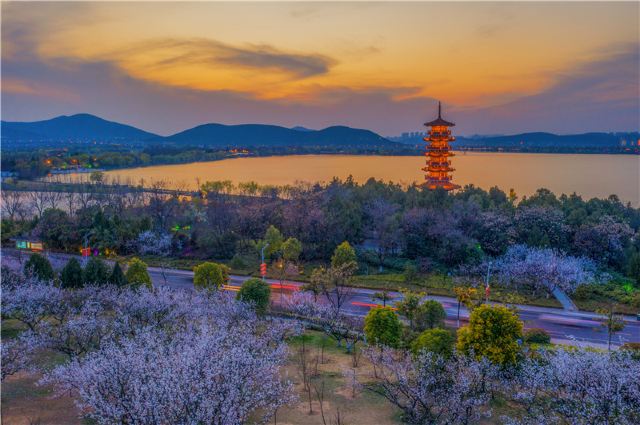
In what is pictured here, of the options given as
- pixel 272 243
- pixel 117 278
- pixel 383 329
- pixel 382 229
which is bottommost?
pixel 383 329

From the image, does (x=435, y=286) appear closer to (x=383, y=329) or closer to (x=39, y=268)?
(x=383, y=329)

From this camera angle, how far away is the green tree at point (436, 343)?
1934cm

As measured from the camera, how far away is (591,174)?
400 ft

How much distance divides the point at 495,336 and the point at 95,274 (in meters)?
24.3

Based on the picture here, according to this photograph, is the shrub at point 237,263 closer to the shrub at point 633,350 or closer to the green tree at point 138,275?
the green tree at point 138,275

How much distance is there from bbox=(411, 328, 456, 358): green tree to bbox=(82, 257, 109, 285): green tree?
20.4 meters

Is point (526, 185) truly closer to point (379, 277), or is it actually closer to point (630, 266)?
point (630, 266)

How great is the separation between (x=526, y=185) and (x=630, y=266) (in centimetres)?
6891

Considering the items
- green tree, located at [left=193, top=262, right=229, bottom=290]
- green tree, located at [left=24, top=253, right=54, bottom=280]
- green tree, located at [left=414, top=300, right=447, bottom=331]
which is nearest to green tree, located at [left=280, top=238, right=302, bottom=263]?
green tree, located at [left=193, top=262, right=229, bottom=290]

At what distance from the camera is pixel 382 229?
42625mm

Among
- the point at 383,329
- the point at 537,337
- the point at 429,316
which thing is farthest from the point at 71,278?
the point at 537,337

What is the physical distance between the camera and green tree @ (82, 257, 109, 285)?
29656 mm

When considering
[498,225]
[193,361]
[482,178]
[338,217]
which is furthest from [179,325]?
[482,178]

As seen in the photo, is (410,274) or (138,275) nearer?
(138,275)
